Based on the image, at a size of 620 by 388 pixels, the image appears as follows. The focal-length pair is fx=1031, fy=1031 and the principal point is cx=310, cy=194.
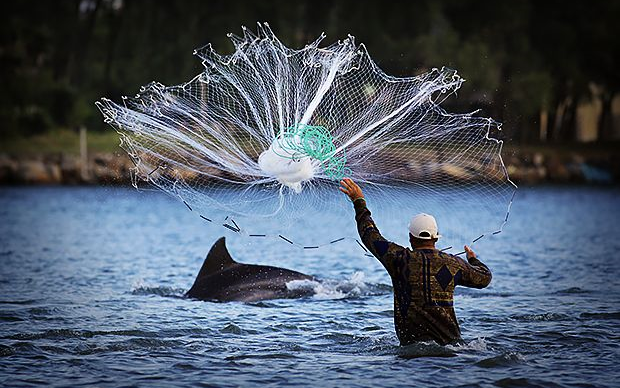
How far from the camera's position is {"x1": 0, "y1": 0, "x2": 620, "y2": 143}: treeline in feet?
216

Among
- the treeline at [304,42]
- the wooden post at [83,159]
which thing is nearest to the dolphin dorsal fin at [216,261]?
the wooden post at [83,159]

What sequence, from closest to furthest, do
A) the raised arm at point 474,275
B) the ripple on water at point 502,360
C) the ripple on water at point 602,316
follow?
the raised arm at point 474,275
the ripple on water at point 502,360
the ripple on water at point 602,316

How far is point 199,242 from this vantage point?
29.1 metres

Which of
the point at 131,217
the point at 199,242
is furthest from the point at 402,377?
the point at 131,217

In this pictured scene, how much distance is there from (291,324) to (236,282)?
2532mm

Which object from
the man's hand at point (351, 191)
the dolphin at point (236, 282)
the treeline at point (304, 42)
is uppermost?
the treeline at point (304, 42)

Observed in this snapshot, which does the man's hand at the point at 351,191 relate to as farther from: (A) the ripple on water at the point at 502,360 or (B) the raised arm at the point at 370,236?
(A) the ripple on water at the point at 502,360

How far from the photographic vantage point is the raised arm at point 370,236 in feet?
35.1

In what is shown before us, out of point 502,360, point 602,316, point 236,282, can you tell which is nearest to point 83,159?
point 236,282

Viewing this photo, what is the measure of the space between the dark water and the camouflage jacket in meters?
0.41

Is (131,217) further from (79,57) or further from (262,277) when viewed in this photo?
(79,57)

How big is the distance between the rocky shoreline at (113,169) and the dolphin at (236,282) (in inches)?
1520

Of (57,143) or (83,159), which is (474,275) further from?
(57,143)

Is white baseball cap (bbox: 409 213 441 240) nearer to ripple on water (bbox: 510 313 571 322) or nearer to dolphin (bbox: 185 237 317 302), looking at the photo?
ripple on water (bbox: 510 313 571 322)
